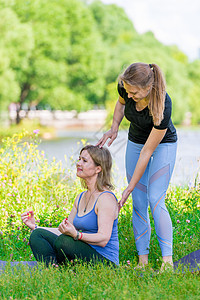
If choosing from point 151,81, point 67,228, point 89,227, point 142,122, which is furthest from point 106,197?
point 151,81

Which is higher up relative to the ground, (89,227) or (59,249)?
(89,227)

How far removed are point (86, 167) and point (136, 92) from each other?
0.63 meters

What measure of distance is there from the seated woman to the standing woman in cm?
14

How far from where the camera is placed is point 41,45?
2852 cm

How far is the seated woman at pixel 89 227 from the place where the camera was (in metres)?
2.92

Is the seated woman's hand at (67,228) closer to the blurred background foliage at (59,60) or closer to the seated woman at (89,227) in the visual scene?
the seated woman at (89,227)

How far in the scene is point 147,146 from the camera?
3070 mm

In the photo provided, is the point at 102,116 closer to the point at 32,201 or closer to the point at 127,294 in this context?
the point at 32,201

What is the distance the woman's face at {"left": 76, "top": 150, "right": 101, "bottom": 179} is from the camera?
3.10 metres

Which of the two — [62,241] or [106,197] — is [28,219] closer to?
[62,241]

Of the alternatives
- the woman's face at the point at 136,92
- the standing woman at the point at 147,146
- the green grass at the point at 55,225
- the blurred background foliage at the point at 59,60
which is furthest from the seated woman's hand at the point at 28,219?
the blurred background foliage at the point at 59,60

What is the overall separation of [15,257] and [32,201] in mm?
1230

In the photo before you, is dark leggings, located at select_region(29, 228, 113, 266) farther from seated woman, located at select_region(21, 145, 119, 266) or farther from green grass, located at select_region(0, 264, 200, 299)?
green grass, located at select_region(0, 264, 200, 299)

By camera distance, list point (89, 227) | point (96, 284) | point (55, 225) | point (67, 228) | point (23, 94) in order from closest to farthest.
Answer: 1. point (96, 284)
2. point (67, 228)
3. point (89, 227)
4. point (55, 225)
5. point (23, 94)
